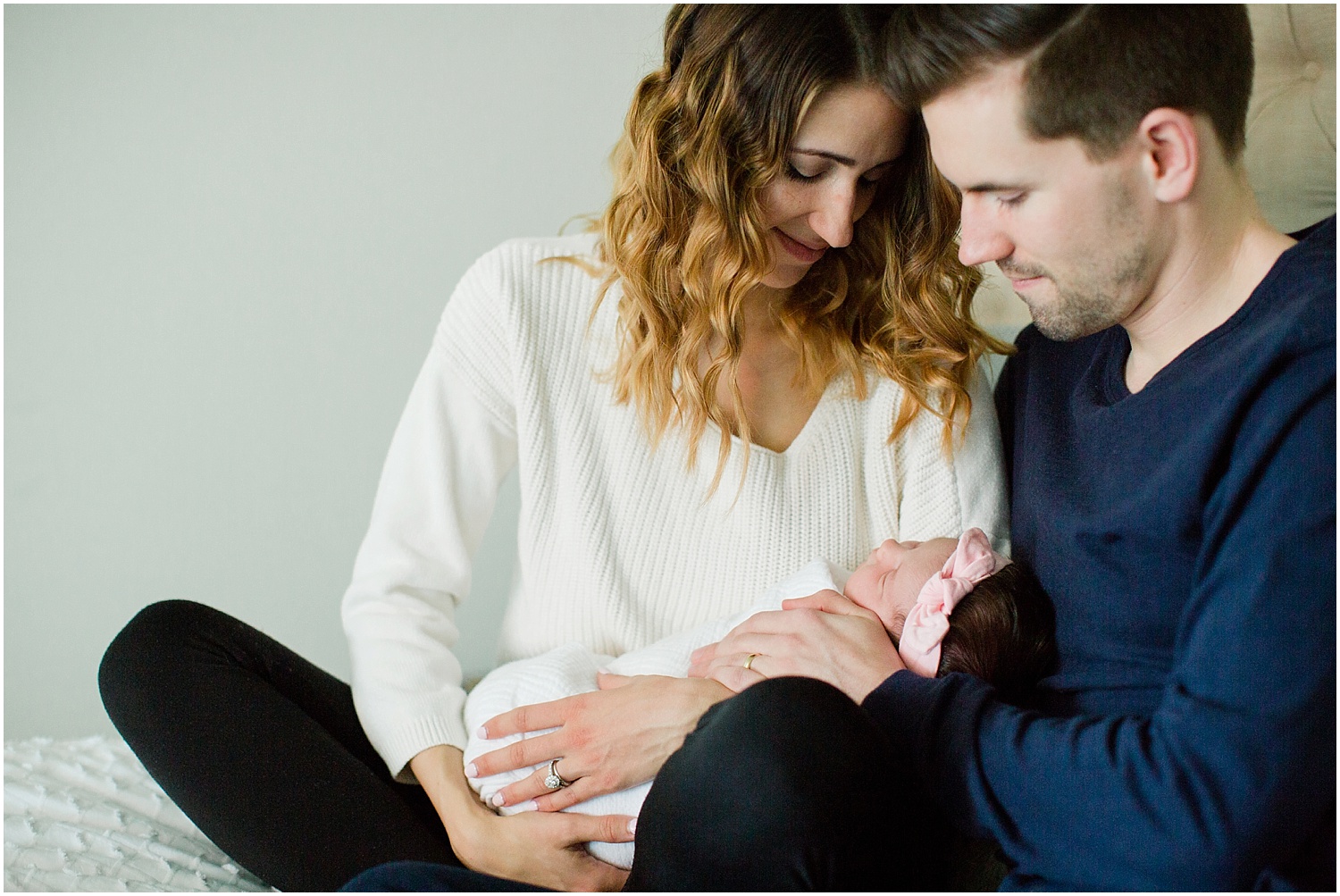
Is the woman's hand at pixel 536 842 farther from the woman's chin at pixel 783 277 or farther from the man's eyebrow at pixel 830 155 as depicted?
the man's eyebrow at pixel 830 155

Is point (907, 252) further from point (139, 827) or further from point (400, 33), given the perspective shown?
point (139, 827)

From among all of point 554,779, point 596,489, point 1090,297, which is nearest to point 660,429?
point 596,489

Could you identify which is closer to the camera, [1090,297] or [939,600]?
[1090,297]

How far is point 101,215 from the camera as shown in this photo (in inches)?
78.1

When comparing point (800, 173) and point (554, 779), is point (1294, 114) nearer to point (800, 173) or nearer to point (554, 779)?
point (800, 173)

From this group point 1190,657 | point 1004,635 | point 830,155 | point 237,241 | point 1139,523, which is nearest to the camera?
point 1190,657

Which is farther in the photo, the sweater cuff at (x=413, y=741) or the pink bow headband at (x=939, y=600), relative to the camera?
the sweater cuff at (x=413, y=741)

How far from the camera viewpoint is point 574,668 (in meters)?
1.42

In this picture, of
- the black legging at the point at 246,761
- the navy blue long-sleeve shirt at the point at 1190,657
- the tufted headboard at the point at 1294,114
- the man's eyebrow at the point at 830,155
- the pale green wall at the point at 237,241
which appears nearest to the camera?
the navy blue long-sleeve shirt at the point at 1190,657

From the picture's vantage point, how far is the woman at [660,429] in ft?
4.30

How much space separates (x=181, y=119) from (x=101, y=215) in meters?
0.24

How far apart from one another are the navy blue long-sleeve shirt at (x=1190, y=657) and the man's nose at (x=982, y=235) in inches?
8.5

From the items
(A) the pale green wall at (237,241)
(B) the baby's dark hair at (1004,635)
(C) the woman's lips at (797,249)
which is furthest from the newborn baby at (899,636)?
(A) the pale green wall at (237,241)

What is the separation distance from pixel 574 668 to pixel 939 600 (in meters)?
0.49
